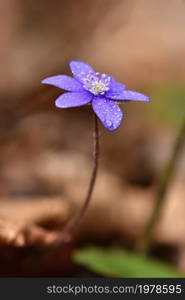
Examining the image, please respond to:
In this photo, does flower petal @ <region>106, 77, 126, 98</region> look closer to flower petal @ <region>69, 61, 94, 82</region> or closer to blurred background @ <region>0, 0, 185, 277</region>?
flower petal @ <region>69, 61, 94, 82</region>

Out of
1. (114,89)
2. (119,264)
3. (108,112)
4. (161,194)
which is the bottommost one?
→ (119,264)

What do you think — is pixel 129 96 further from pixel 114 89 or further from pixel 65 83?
pixel 65 83

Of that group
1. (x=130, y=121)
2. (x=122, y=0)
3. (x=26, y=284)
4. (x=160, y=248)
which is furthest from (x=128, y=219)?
(x=122, y=0)

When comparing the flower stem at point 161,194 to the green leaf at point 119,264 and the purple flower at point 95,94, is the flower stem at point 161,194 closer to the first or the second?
the green leaf at point 119,264

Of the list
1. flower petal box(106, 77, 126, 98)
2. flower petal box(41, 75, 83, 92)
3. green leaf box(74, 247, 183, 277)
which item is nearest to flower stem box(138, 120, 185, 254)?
green leaf box(74, 247, 183, 277)

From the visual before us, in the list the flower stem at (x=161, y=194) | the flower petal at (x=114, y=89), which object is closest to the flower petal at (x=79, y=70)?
the flower petal at (x=114, y=89)

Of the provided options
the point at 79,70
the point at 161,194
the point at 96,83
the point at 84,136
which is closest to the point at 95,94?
the point at 96,83
